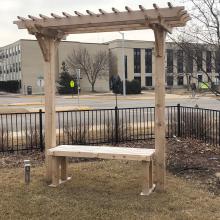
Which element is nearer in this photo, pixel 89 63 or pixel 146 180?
pixel 146 180

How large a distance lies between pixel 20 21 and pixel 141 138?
18.8ft

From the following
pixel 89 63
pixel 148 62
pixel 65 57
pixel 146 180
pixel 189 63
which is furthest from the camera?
pixel 148 62

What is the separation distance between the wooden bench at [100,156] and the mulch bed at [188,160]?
1041 mm

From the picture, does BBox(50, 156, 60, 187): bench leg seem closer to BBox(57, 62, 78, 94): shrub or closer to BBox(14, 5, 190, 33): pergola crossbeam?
BBox(14, 5, 190, 33): pergola crossbeam

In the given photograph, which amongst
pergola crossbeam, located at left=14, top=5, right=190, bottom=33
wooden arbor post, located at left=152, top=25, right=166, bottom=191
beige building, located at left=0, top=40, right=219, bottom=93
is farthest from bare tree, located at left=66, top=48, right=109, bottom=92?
wooden arbor post, located at left=152, top=25, right=166, bottom=191

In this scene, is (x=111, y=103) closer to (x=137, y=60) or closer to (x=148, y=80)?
(x=137, y=60)

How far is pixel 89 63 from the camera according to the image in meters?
71.4

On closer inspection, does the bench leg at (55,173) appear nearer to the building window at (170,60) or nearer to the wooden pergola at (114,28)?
the wooden pergola at (114,28)

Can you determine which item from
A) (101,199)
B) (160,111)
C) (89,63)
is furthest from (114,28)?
(89,63)

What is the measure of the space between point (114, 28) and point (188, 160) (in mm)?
3252

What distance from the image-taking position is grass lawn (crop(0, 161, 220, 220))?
5484mm

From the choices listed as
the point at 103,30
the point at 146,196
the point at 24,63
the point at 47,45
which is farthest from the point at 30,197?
the point at 24,63

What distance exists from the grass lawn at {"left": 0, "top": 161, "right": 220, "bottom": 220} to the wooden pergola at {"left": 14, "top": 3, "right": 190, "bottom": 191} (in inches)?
19.3

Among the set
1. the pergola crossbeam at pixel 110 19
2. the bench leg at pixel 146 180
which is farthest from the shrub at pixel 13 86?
the bench leg at pixel 146 180
